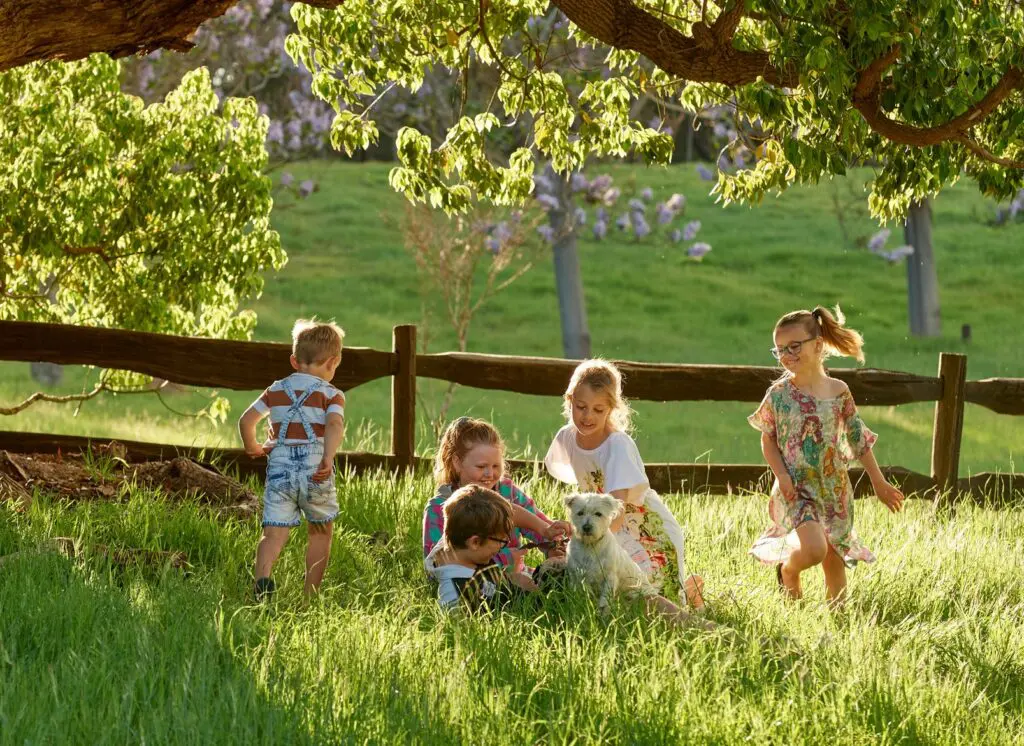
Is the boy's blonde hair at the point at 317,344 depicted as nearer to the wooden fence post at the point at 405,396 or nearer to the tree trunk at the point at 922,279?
the wooden fence post at the point at 405,396

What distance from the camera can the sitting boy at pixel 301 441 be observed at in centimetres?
630

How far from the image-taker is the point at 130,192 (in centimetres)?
1005

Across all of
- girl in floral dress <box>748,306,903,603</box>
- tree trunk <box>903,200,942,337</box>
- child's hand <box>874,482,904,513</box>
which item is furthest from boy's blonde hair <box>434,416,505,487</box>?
tree trunk <box>903,200,942,337</box>

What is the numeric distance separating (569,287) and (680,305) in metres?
7.30

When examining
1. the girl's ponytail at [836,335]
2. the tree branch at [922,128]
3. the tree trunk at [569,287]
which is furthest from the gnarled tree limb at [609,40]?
the tree trunk at [569,287]

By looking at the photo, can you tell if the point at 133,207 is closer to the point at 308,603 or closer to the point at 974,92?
the point at 308,603

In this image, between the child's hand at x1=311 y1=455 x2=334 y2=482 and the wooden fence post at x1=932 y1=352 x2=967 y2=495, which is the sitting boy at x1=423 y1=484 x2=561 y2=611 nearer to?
the child's hand at x1=311 y1=455 x2=334 y2=482

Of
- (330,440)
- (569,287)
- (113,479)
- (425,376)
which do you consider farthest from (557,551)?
(569,287)

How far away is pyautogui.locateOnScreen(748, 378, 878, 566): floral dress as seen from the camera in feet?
21.8

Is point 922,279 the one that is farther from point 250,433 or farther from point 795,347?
point 250,433

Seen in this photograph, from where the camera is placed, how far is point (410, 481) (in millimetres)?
8500

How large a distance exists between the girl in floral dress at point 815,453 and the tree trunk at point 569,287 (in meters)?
16.9

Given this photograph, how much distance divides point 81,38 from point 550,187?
17627mm

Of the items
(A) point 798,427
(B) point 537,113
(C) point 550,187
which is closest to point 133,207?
(B) point 537,113
